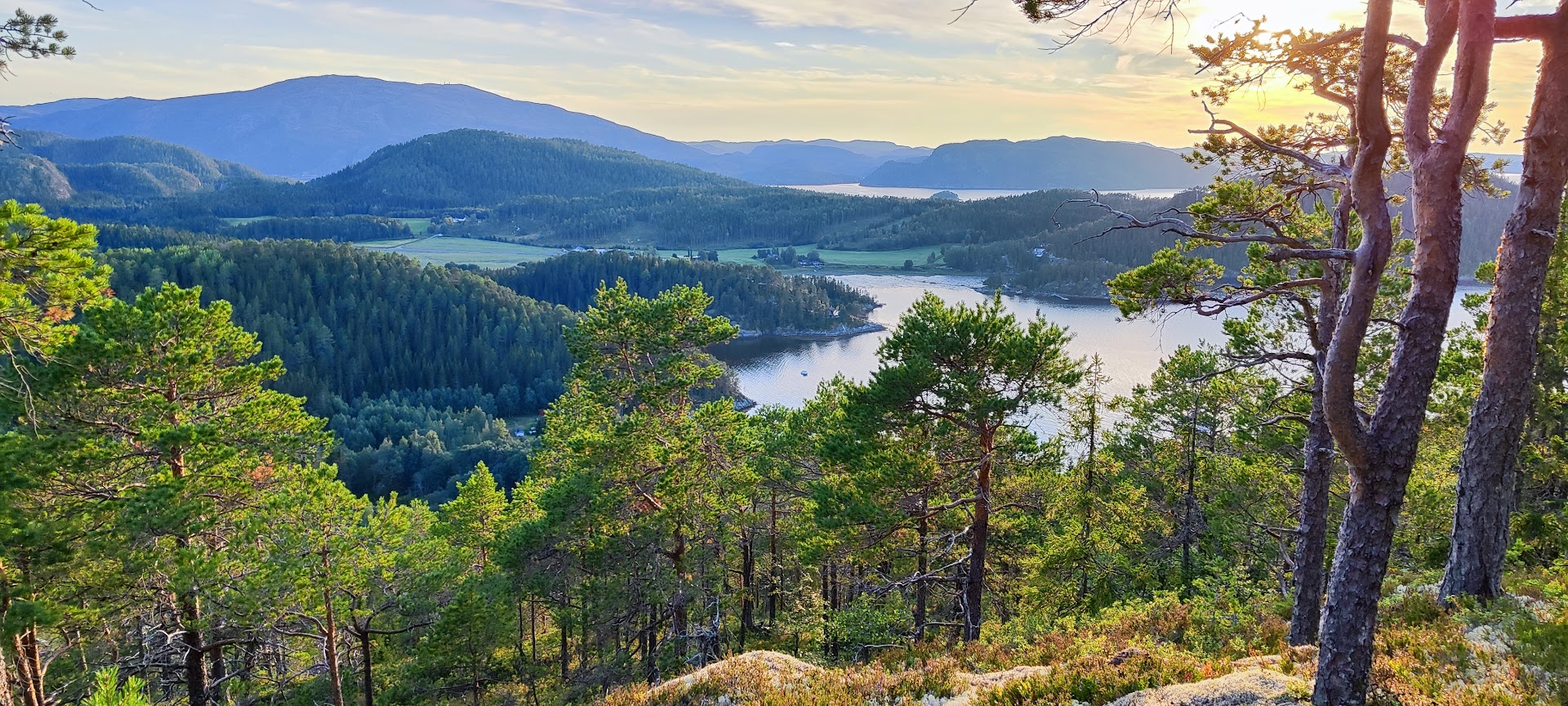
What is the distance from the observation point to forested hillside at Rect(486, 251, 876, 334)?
121688mm

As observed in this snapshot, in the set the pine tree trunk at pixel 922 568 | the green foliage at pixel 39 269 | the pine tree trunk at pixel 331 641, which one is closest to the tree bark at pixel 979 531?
the pine tree trunk at pixel 922 568

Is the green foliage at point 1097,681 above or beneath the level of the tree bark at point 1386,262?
beneath

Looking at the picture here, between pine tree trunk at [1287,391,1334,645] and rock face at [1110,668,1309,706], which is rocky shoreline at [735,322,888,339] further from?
rock face at [1110,668,1309,706]

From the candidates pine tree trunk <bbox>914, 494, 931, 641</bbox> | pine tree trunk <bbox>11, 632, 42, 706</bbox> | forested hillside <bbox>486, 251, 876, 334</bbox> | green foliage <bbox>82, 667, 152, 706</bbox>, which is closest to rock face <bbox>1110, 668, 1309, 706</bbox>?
green foliage <bbox>82, 667, 152, 706</bbox>

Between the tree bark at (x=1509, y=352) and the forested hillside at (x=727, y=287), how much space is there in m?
98.9

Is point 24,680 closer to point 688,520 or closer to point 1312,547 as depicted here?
point 688,520

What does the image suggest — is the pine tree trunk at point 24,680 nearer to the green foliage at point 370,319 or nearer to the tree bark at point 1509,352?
the tree bark at point 1509,352

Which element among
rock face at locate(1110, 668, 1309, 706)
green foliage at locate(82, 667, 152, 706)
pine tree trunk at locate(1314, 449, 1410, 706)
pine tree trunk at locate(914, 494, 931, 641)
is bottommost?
pine tree trunk at locate(914, 494, 931, 641)

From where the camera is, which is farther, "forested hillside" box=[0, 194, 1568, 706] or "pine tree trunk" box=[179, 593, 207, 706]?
"pine tree trunk" box=[179, 593, 207, 706]

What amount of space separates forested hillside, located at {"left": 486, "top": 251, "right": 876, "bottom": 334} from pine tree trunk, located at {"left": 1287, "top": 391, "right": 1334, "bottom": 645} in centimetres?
9756

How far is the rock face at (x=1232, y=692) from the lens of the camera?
5.30 metres

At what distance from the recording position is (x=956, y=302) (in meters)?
90.9

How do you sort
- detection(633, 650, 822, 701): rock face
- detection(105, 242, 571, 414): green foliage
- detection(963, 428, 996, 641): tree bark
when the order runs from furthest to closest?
Result: detection(105, 242, 571, 414): green foliage → detection(963, 428, 996, 641): tree bark → detection(633, 650, 822, 701): rock face

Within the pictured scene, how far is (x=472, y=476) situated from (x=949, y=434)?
59.7 feet
